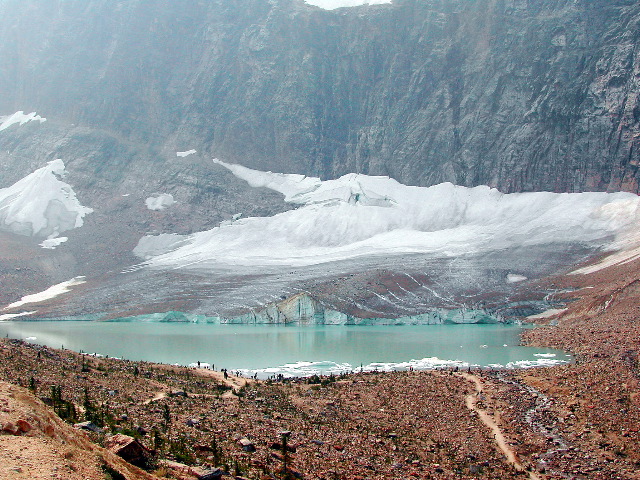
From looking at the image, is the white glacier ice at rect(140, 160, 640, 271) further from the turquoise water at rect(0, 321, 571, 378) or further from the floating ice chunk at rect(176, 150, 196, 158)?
the turquoise water at rect(0, 321, 571, 378)

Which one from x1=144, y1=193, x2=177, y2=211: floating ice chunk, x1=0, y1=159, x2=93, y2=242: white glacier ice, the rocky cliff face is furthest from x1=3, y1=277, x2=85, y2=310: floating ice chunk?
x1=144, y1=193, x2=177, y2=211: floating ice chunk

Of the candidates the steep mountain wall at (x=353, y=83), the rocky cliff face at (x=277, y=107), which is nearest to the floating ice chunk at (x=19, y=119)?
the rocky cliff face at (x=277, y=107)

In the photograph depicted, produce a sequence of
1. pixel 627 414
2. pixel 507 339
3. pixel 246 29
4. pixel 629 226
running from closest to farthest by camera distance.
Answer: pixel 627 414
pixel 507 339
pixel 629 226
pixel 246 29

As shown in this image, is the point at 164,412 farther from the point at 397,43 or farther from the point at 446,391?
the point at 397,43

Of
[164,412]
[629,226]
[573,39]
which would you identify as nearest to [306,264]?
[629,226]

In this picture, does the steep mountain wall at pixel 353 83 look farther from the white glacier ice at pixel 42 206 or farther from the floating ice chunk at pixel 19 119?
the white glacier ice at pixel 42 206

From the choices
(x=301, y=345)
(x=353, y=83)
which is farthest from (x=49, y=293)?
(x=353, y=83)
